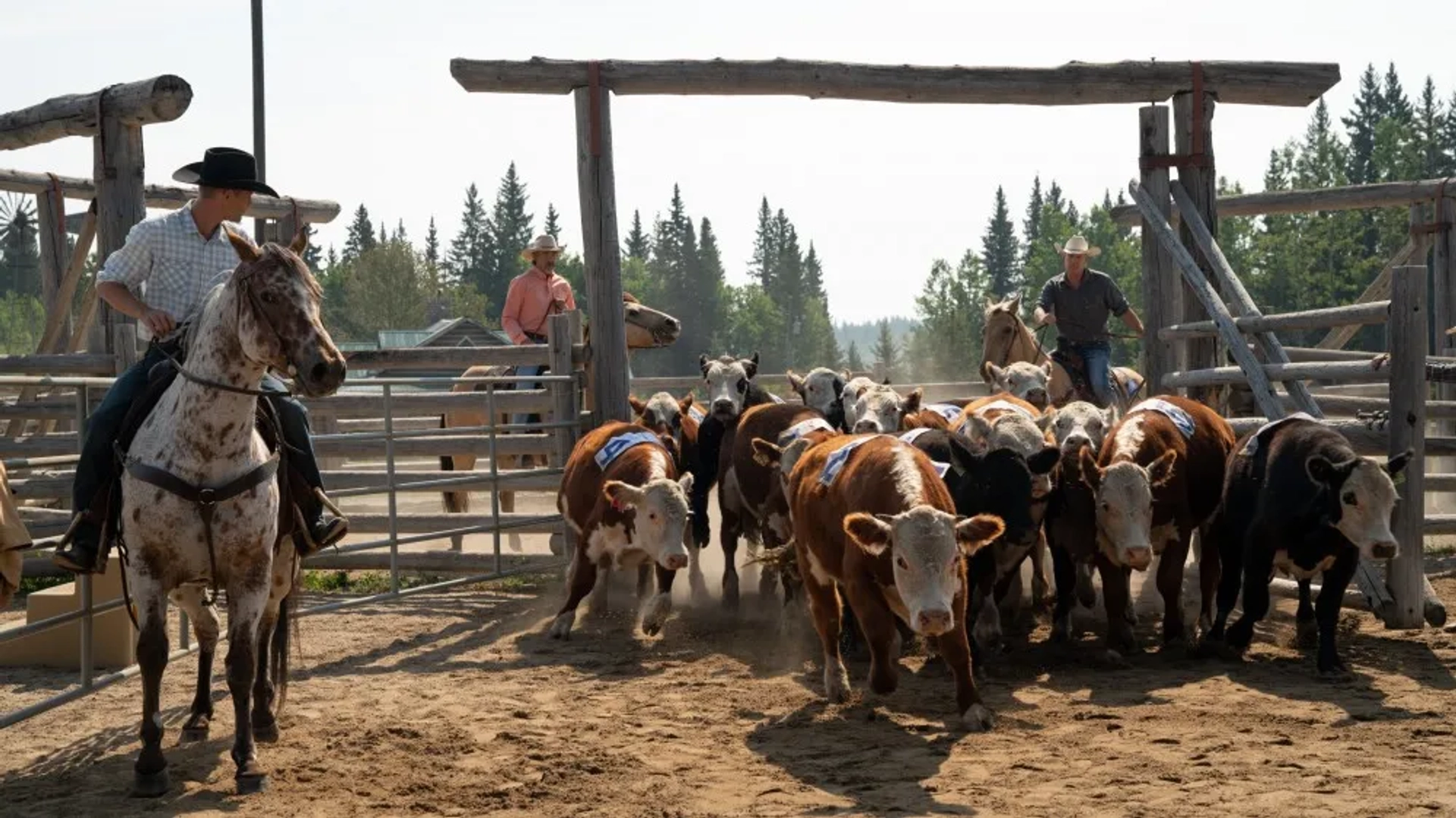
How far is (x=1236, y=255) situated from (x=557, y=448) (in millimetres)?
79764

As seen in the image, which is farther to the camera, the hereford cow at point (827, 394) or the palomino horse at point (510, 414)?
the palomino horse at point (510, 414)

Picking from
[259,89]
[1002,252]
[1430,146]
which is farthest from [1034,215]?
[259,89]

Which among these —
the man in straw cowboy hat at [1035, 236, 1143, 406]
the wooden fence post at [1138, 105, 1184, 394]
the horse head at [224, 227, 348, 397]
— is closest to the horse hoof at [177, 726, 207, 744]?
the horse head at [224, 227, 348, 397]

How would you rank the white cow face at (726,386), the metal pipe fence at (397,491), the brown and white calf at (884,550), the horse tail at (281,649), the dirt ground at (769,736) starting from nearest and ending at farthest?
1. the dirt ground at (769,736)
2. the brown and white calf at (884,550)
3. the horse tail at (281,649)
4. the metal pipe fence at (397,491)
5. the white cow face at (726,386)

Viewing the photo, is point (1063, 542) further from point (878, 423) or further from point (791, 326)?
point (791, 326)

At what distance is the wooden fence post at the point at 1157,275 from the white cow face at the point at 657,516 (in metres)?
3.92

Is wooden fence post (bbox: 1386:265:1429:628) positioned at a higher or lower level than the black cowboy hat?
lower

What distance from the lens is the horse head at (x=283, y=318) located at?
227 inches

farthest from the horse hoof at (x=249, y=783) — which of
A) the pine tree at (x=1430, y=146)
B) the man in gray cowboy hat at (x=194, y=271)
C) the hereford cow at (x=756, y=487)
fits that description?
the pine tree at (x=1430, y=146)

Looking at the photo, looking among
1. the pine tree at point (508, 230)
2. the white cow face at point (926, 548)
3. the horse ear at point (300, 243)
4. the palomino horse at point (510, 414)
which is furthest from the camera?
the pine tree at point (508, 230)

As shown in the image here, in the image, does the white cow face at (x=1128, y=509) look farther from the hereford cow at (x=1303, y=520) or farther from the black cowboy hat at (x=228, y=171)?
the black cowboy hat at (x=228, y=171)

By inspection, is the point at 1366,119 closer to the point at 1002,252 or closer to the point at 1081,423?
the point at 1002,252

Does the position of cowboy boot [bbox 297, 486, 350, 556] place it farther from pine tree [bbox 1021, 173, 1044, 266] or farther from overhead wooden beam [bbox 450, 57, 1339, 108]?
pine tree [bbox 1021, 173, 1044, 266]

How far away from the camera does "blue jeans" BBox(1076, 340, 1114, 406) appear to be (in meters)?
13.4
